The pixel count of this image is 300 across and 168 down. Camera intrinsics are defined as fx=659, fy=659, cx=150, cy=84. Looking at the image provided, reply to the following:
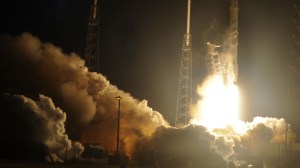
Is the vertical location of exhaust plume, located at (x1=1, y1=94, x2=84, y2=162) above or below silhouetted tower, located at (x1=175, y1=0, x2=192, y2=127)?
below

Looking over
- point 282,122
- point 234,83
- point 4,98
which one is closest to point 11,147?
point 4,98

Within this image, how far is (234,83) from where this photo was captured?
111m

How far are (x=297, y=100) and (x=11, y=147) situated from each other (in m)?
60.9

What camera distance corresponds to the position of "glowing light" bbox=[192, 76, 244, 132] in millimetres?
112000

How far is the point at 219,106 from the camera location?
372 ft

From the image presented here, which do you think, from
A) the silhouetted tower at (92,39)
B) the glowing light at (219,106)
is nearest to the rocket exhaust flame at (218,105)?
the glowing light at (219,106)

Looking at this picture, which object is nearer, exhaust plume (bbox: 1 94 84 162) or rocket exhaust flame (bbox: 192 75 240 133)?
exhaust plume (bbox: 1 94 84 162)

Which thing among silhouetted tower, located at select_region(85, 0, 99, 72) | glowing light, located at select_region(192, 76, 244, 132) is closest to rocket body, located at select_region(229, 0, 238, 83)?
glowing light, located at select_region(192, 76, 244, 132)

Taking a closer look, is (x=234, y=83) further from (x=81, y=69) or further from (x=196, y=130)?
(x=81, y=69)

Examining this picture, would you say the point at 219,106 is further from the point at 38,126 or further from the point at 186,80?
the point at 38,126

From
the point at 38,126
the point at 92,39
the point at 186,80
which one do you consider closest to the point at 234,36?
the point at 186,80

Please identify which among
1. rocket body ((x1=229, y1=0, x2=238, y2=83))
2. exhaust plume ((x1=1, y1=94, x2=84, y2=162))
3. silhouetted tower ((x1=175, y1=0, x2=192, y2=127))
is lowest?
exhaust plume ((x1=1, y1=94, x2=84, y2=162))

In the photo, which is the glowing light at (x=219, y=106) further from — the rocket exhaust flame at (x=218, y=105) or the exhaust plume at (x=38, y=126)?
the exhaust plume at (x=38, y=126)

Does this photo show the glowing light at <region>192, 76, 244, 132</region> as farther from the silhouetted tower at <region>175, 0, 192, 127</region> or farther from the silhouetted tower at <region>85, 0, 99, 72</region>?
the silhouetted tower at <region>85, 0, 99, 72</region>
